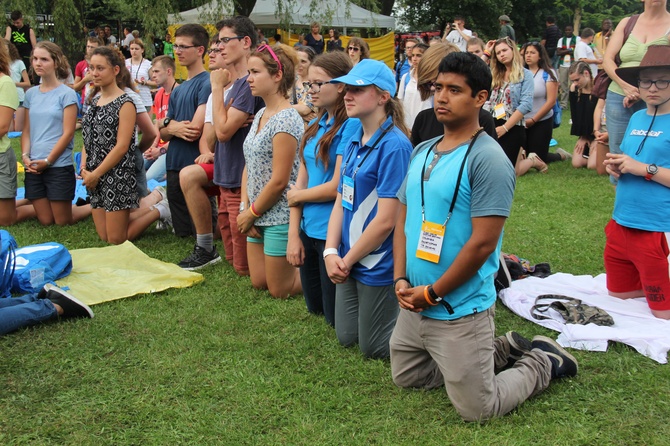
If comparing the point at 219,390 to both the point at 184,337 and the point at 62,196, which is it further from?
the point at 62,196

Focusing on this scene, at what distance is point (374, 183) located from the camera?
3.89m

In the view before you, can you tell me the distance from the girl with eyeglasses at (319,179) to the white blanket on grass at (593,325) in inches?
58.2

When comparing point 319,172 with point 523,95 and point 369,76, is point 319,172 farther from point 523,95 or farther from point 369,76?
point 523,95

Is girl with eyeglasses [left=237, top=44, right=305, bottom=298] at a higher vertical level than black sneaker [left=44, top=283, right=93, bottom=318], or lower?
higher

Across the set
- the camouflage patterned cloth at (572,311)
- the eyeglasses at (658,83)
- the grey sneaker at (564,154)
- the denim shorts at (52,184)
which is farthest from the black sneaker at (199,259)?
the grey sneaker at (564,154)

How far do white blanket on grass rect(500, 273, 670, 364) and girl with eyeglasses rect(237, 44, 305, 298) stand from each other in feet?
5.81

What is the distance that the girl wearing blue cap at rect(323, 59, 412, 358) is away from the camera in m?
3.81

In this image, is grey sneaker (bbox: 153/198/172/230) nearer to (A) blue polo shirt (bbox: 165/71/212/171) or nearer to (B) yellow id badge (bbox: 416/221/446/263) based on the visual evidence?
(A) blue polo shirt (bbox: 165/71/212/171)

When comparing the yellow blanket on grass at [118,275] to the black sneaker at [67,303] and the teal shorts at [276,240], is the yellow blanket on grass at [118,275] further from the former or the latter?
the teal shorts at [276,240]

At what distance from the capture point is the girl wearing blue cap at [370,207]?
12.5 ft

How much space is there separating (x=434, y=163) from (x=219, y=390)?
1766mm

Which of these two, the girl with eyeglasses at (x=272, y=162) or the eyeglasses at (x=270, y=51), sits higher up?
the eyeglasses at (x=270, y=51)

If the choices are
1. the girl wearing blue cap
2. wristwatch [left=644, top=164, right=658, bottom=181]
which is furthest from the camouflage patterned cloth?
the girl wearing blue cap

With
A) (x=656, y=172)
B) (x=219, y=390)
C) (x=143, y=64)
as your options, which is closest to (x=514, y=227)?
(x=656, y=172)
